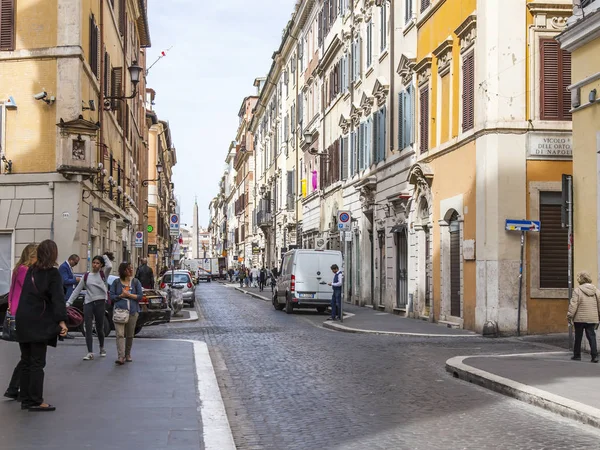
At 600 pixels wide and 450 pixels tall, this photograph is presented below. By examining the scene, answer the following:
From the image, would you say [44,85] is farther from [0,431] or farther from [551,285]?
[0,431]

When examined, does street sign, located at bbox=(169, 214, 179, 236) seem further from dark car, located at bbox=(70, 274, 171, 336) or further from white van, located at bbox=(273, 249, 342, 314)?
dark car, located at bbox=(70, 274, 171, 336)

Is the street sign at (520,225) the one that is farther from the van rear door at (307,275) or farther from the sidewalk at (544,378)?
the van rear door at (307,275)

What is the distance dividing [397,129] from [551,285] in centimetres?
1068

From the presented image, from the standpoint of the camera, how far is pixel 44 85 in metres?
27.0

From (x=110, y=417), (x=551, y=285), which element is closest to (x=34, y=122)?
(x=551, y=285)

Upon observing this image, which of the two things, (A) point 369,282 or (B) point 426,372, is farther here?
(A) point 369,282

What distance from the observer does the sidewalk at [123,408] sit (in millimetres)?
8203

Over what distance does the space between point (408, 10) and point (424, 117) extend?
422cm

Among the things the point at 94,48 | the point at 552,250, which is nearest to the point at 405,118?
the point at 552,250

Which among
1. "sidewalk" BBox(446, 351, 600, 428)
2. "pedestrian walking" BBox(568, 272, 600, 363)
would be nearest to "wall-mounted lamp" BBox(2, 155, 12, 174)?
"sidewalk" BBox(446, 351, 600, 428)

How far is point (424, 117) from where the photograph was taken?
2830 cm

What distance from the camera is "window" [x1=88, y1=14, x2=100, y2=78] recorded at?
29.6 meters

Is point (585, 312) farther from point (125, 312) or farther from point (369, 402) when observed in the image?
point (125, 312)

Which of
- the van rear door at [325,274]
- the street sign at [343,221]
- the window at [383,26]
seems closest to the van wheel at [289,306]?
the van rear door at [325,274]
